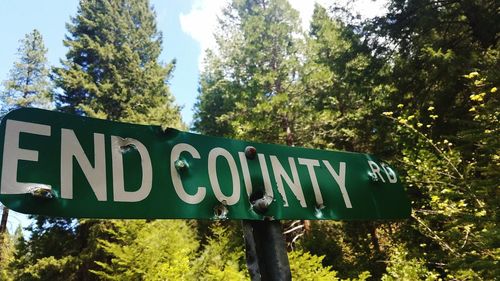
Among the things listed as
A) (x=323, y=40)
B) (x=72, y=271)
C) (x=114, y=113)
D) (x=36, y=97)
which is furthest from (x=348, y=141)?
(x=36, y=97)

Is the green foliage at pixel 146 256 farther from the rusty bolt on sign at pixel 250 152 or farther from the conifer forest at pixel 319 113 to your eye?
the rusty bolt on sign at pixel 250 152

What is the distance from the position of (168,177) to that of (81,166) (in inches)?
10.2

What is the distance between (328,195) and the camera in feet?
4.68

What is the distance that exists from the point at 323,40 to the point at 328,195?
16.8m

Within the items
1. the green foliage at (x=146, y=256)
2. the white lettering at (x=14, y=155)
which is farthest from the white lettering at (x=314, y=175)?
the green foliage at (x=146, y=256)

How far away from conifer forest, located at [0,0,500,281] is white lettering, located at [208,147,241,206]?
70.5 inches

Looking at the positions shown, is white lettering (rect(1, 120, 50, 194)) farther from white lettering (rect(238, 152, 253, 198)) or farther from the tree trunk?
the tree trunk

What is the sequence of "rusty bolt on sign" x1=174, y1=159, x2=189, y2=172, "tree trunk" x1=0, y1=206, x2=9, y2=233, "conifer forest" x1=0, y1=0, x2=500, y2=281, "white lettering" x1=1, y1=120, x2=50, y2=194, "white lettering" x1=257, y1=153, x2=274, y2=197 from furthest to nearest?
1. "tree trunk" x1=0, y1=206, x2=9, y2=233
2. "conifer forest" x1=0, y1=0, x2=500, y2=281
3. "white lettering" x1=257, y1=153, x2=274, y2=197
4. "rusty bolt on sign" x1=174, y1=159, x2=189, y2=172
5. "white lettering" x1=1, y1=120, x2=50, y2=194

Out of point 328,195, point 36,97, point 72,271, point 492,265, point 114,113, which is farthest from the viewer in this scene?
point 36,97

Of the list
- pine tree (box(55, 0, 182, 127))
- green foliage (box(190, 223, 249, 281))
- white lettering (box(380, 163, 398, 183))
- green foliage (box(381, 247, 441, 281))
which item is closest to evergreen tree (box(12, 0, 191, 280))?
pine tree (box(55, 0, 182, 127))

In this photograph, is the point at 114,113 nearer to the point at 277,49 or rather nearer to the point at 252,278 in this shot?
the point at 277,49

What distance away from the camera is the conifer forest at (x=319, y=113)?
14.4 feet

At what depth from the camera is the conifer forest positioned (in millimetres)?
4379

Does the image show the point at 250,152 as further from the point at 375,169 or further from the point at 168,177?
the point at 375,169
